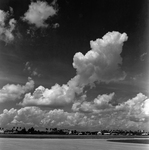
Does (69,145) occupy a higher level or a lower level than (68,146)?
higher

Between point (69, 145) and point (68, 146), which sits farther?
point (69, 145)

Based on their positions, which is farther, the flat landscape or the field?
the field

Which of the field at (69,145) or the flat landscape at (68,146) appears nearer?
the flat landscape at (68,146)
